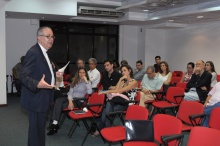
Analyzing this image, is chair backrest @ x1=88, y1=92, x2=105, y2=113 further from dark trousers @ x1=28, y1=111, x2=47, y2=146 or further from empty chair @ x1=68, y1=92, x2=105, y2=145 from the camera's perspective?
dark trousers @ x1=28, y1=111, x2=47, y2=146

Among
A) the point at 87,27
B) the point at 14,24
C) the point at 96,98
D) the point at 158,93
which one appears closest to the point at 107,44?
the point at 87,27

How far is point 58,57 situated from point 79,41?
3.59 ft

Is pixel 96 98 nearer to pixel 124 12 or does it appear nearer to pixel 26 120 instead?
pixel 26 120

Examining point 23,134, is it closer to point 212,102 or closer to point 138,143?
point 138,143

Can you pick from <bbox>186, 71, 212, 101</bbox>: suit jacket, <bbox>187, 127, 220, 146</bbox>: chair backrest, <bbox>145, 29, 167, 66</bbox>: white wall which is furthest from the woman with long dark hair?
<bbox>145, 29, 167, 66</bbox>: white wall

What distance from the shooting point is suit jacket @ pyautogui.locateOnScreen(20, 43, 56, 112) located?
2.28 m

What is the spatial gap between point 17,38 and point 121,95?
5706 millimetres

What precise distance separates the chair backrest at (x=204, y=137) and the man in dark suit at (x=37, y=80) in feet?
4.76

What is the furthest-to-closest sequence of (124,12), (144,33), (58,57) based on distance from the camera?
(144,33)
(58,57)
(124,12)

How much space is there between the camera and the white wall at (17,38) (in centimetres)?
843

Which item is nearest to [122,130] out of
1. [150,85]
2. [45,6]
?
[150,85]

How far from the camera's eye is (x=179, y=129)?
2.61 m

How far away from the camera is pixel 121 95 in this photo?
4.29m

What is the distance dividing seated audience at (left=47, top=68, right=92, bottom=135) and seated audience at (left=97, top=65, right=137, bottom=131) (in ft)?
1.50
